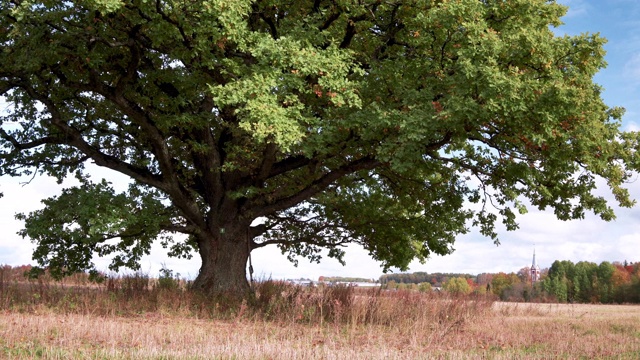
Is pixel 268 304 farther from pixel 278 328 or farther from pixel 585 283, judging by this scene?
pixel 585 283

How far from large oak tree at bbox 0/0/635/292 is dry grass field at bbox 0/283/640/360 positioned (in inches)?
96.0

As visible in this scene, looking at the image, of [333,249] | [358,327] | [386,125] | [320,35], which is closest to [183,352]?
[358,327]

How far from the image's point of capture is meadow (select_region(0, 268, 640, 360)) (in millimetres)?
10828

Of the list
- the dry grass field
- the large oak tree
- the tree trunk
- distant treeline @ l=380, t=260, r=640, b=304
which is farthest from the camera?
distant treeline @ l=380, t=260, r=640, b=304

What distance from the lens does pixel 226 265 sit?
66.8 feet

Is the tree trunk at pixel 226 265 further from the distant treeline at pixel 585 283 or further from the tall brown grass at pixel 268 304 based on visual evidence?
the distant treeline at pixel 585 283

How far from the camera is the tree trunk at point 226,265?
2012 centimetres

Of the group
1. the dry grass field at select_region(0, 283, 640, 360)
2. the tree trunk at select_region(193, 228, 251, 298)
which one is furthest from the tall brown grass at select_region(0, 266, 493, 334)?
the tree trunk at select_region(193, 228, 251, 298)

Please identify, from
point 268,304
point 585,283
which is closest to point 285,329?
point 268,304

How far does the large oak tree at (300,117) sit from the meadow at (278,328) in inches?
82.5

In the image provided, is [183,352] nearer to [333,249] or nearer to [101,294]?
[101,294]

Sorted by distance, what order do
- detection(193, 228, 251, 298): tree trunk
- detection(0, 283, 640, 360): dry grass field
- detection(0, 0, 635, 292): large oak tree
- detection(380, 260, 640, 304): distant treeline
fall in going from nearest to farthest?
detection(0, 283, 640, 360): dry grass field, detection(0, 0, 635, 292): large oak tree, detection(193, 228, 251, 298): tree trunk, detection(380, 260, 640, 304): distant treeline

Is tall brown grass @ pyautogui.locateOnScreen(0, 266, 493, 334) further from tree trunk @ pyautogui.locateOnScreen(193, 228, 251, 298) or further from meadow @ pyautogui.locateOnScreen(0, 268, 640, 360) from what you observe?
tree trunk @ pyautogui.locateOnScreen(193, 228, 251, 298)

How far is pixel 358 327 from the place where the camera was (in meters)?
15.4
